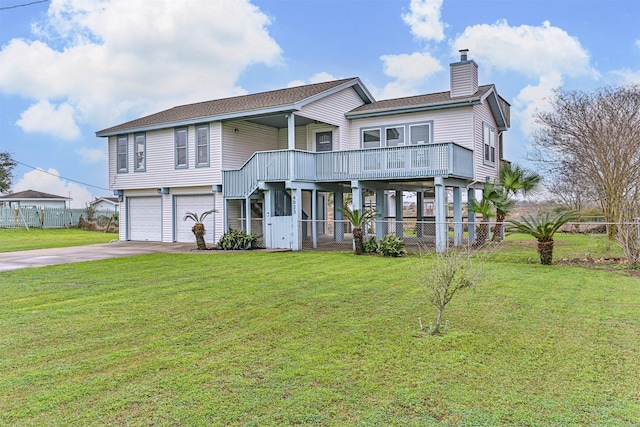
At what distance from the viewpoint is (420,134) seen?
19.1 metres

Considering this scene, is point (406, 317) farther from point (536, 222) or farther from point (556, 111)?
point (556, 111)

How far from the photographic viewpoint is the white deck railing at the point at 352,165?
53.1 ft

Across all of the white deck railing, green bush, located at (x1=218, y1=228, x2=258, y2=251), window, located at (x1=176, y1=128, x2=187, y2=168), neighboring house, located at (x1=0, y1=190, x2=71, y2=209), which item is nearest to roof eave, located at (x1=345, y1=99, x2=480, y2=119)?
the white deck railing

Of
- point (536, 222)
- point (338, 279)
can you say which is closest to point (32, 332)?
point (338, 279)

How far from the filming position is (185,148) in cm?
2095

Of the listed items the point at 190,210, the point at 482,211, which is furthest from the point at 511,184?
the point at 190,210

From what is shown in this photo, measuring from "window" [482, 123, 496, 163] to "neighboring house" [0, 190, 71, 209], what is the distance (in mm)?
41795

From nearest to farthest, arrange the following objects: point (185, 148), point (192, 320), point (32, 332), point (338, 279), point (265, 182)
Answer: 1. point (32, 332)
2. point (192, 320)
3. point (338, 279)
4. point (265, 182)
5. point (185, 148)

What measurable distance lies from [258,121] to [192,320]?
15302 millimetres

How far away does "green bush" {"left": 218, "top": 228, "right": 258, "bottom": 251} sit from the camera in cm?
1788

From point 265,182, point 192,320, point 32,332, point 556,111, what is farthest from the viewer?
point 556,111

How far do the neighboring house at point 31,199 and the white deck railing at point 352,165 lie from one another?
119 feet

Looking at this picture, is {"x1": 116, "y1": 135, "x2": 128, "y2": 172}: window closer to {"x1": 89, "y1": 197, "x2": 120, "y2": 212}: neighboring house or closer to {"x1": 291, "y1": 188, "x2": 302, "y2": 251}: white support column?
{"x1": 291, "y1": 188, "x2": 302, "y2": 251}: white support column

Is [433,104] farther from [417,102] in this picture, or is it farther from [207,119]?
[207,119]
